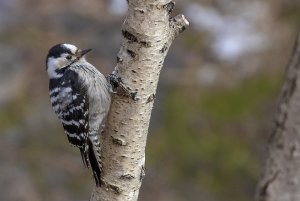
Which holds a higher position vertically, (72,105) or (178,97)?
(178,97)

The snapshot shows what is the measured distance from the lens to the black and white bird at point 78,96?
3.97 m

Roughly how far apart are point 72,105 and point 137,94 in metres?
0.88

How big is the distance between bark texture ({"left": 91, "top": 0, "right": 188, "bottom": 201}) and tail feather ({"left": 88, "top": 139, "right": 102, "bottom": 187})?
3 cm

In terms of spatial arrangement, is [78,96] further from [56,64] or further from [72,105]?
[56,64]

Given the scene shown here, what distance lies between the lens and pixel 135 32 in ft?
10.4

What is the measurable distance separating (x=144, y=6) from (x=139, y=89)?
378mm

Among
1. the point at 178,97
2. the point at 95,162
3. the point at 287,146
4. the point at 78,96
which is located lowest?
the point at 95,162

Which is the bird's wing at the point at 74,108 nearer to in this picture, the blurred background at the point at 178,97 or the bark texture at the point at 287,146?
the bark texture at the point at 287,146

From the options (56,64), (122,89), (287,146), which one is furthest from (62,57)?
(287,146)

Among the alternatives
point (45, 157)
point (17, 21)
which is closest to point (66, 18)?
point (17, 21)

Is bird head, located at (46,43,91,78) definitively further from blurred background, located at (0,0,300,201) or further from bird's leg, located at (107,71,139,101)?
blurred background, located at (0,0,300,201)

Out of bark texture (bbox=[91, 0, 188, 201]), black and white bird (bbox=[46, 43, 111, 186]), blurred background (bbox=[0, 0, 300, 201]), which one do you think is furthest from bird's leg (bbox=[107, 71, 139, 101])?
blurred background (bbox=[0, 0, 300, 201])

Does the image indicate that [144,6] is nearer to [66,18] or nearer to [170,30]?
[170,30]

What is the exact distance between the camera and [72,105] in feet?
13.4
